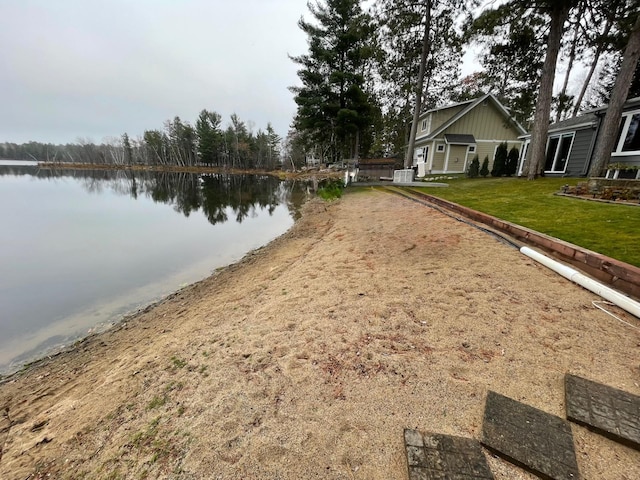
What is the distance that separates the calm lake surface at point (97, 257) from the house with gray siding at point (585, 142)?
43.8 feet

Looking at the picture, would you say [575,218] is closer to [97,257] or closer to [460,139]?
[97,257]

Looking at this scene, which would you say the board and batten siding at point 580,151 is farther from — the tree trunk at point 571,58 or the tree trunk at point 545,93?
the tree trunk at point 571,58

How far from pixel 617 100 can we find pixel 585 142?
3.38m

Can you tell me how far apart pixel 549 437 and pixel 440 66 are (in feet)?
74.1

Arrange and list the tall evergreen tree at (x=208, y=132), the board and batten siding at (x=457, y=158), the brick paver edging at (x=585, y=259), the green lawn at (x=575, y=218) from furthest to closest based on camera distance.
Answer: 1. the tall evergreen tree at (x=208, y=132)
2. the board and batten siding at (x=457, y=158)
3. the green lawn at (x=575, y=218)
4. the brick paver edging at (x=585, y=259)

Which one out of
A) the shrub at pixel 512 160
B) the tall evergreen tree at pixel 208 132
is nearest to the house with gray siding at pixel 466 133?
the shrub at pixel 512 160

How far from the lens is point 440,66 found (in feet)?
60.8

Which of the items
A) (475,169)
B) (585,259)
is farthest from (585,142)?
(585,259)

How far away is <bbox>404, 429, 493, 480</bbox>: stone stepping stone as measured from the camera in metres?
1.41

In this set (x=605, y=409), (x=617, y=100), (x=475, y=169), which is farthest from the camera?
(x=475, y=169)

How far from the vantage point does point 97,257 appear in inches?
308

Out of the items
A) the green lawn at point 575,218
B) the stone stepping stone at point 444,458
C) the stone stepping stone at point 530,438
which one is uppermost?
the green lawn at point 575,218

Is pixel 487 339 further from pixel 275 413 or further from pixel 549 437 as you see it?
pixel 275 413

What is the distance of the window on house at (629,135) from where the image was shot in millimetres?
9914
